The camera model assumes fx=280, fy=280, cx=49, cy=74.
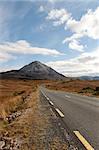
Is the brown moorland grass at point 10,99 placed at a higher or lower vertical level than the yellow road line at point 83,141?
lower

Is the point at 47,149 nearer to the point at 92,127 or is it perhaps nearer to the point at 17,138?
the point at 17,138

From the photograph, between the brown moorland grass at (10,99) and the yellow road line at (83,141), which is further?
the brown moorland grass at (10,99)

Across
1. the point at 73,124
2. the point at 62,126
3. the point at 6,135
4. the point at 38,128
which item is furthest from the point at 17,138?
the point at 73,124

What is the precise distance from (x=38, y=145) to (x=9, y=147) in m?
0.74

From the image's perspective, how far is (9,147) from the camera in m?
6.78

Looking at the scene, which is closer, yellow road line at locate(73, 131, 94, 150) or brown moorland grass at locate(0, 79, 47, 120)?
yellow road line at locate(73, 131, 94, 150)

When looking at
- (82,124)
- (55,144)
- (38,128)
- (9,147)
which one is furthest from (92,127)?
(9,147)

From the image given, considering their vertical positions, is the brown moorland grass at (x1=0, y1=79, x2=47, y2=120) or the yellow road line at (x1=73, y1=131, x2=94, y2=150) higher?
the yellow road line at (x1=73, y1=131, x2=94, y2=150)

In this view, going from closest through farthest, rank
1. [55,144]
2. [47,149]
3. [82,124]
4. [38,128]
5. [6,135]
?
[47,149], [55,144], [6,135], [38,128], [82,124]

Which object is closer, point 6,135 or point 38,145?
point 38,145

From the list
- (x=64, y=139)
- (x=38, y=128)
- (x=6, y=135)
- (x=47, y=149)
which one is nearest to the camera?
(x=47, y=149)

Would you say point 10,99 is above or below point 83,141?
below

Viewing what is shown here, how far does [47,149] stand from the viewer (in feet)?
21.8

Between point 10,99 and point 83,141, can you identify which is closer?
point 83,141
